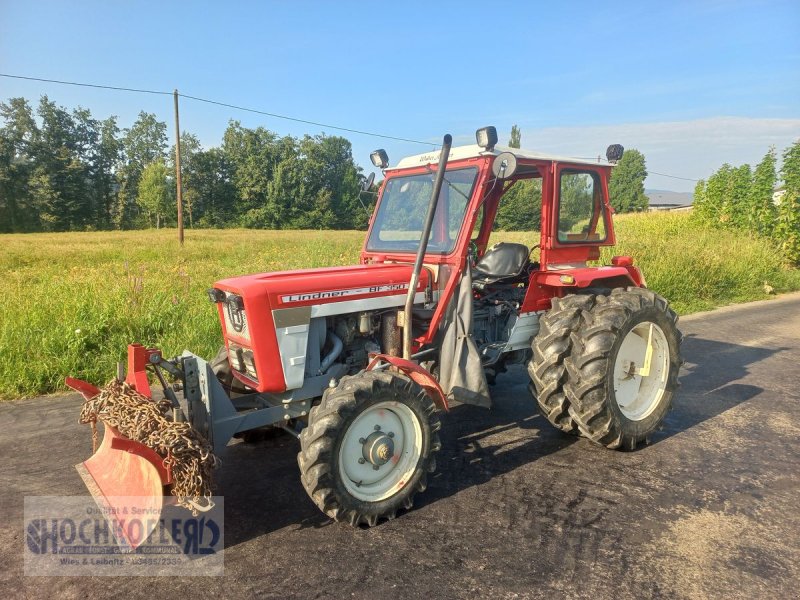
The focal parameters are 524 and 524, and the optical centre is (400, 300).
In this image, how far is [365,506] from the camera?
122 inches

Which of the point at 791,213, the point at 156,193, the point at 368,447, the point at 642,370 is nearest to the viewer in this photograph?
the point at 368,447

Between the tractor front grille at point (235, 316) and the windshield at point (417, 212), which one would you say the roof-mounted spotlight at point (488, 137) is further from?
the tractor front grille at point (235, 316)

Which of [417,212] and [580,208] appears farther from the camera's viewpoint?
[580,208]

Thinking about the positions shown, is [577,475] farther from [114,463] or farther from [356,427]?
[114,463]

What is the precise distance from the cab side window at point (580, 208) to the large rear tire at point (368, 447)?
2.27m

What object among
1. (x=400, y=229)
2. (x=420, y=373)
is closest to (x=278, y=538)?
(x=420, y=373)

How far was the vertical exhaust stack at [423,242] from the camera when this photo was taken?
3346mm

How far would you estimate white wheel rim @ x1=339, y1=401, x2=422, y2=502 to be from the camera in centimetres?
313

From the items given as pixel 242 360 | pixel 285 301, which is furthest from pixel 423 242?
pixel 242 360

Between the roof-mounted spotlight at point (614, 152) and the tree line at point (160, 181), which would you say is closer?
the roof-mounted spotlight at point (614, 152)

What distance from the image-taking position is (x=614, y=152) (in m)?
4.98

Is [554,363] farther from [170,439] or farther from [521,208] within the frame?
[170,439]

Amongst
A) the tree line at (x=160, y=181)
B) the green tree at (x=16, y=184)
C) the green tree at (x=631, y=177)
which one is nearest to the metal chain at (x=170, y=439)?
the tree line at (x=160, y=181)

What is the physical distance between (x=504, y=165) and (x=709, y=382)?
13.8 ft
